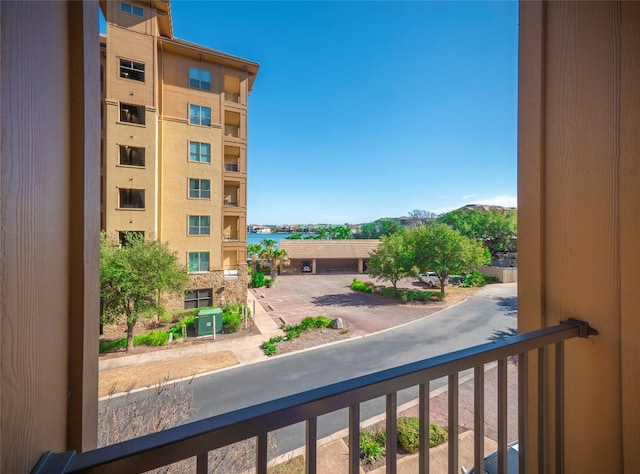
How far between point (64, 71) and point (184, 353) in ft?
26.2

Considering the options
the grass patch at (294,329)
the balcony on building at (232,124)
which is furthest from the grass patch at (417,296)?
the balcony on building at (232,124)

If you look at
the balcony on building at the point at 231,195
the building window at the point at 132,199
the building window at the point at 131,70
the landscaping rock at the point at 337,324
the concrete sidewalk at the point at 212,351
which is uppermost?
the building window at the point at 131,70

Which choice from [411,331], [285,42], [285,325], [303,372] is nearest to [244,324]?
[285,325]

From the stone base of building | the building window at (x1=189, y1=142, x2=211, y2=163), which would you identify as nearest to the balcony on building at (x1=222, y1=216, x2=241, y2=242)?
the stone base of building

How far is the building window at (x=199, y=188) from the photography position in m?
10.2

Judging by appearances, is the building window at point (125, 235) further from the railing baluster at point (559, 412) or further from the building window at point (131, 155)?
the railing baluster at point (559, 412)

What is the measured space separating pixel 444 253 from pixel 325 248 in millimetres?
9322

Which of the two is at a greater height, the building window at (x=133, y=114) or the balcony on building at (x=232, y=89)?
the balcony on building at (x=232, y=89)

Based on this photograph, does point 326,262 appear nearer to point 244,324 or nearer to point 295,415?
point 244,324

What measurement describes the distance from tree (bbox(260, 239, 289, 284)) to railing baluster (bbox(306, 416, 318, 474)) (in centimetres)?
1709

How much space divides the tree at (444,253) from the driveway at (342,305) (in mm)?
1474

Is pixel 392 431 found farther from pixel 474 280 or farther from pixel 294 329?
pixel 474 280

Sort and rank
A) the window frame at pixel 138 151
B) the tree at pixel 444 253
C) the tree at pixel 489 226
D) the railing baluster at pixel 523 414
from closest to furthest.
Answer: the railing baluster at pixel 523 414, the window frame at pixel 138 151, the tree at pixel 444 253, the tree at pixel 489 226

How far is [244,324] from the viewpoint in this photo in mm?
9383
